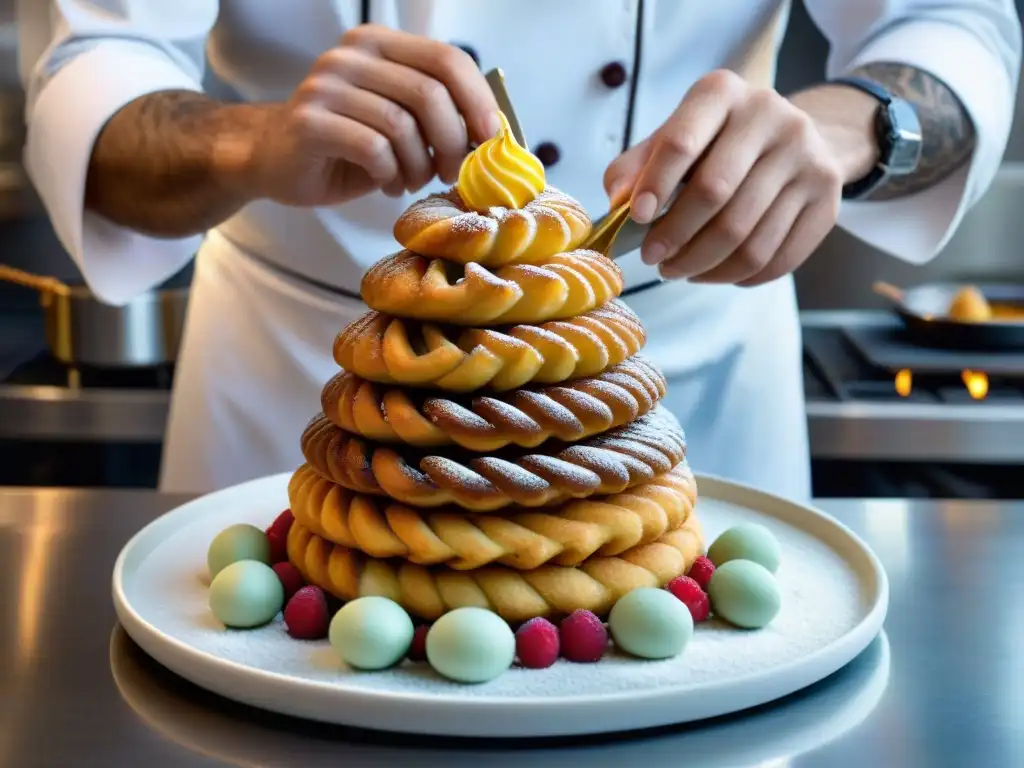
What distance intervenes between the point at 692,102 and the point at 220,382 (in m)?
0.94

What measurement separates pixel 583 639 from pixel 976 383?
1767mm

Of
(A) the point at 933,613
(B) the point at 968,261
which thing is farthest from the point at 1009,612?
(B) the point at 968,261

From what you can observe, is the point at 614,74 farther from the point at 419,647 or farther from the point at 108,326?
the point at 108,326

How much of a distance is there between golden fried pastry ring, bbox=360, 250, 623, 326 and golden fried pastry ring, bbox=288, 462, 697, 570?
5.6 inches

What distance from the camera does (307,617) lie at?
2.93ft

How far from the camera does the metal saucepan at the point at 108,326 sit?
7.81ft

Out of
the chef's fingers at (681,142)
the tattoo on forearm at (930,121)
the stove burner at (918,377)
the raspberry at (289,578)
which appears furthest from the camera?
the stove burner at (918,377)

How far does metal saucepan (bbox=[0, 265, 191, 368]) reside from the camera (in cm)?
238

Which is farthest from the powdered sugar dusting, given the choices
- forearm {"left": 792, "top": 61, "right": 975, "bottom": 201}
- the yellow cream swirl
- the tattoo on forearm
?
the tattoo on forearm

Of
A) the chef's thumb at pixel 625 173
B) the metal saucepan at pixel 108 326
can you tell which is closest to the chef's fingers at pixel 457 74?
the chef's thumb at pixel 625 173

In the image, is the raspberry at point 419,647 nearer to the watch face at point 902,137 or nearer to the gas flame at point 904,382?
the watch face at point 902,137

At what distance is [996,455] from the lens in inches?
90.8

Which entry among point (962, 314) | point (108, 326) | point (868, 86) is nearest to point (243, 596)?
point (868, 86)

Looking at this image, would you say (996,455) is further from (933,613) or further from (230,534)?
(230,534)
